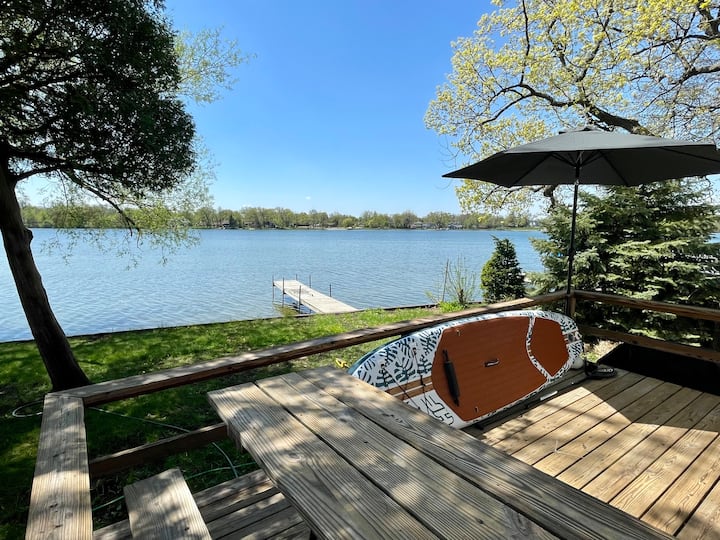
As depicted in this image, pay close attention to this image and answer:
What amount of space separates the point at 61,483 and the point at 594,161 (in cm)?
402

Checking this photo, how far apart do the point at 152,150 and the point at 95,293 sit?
53.2ft

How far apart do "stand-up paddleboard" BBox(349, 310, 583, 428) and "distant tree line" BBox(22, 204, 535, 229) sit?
4.88 meters

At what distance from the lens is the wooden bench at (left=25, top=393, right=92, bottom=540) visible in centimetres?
77

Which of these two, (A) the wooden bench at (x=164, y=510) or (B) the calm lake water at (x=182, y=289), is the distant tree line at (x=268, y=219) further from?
(A) the wooden bench at (x=164, y=510)

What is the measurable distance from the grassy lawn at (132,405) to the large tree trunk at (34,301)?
413 mm

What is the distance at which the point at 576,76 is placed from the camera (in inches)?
284

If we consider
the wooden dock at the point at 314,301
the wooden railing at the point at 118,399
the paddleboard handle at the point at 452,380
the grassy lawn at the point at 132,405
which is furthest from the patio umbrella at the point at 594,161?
the wooden dock at the point at 314,301

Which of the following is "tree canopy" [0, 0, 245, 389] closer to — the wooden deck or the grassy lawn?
the grassy lawn

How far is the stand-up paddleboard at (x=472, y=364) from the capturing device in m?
2.14

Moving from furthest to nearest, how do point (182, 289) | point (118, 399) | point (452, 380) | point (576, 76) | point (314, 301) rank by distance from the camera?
1. point (182, 289)
2. point (314, 301)
3. point (576, 76)
4. point (452, 380)
5. point (118, 399)

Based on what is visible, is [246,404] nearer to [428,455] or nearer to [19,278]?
[428,455]

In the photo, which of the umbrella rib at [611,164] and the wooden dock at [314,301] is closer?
the umbrella rib at [611,164]

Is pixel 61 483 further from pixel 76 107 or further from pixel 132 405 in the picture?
pixel 76 107

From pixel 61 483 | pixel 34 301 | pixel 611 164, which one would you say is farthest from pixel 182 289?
pixel 61 483
